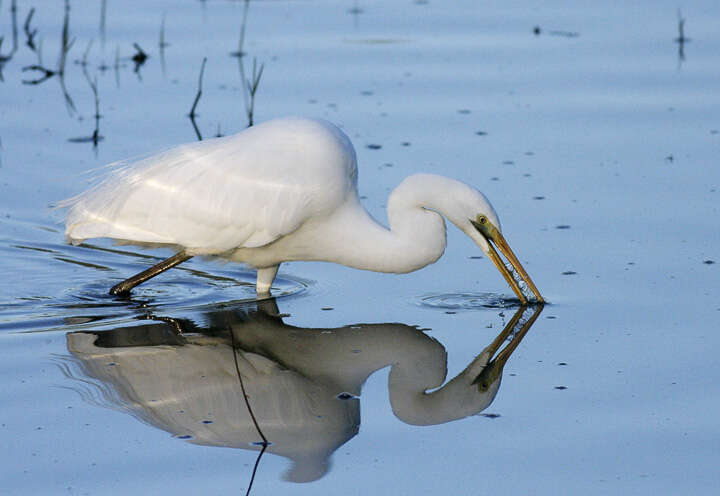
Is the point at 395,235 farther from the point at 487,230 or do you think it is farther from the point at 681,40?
the point at 681,40

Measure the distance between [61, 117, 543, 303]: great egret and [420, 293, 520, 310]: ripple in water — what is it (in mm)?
113

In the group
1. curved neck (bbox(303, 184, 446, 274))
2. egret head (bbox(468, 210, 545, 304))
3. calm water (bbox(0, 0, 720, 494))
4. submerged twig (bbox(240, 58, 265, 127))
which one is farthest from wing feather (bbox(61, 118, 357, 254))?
submerged twig (bbox(240, 58, 265, 127))

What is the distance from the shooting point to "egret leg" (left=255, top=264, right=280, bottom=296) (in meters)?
6.66

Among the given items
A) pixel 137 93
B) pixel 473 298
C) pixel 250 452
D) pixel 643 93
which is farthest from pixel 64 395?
pixel 643 93

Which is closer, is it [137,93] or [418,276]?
[418,276]

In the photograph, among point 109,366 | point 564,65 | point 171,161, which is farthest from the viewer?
point 564,65

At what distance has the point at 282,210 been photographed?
20.7 feet

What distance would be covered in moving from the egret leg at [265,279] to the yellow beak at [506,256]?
1098mm

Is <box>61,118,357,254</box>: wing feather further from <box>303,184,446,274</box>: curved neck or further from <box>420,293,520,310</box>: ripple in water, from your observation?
<box>420,293,520,310</box>: ripple in water

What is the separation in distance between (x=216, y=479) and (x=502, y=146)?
494 centimetres

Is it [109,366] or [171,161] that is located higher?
[171,161]

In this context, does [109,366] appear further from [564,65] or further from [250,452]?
[564,65]

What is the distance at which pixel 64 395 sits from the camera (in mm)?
5266

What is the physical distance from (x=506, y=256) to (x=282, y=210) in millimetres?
1149
